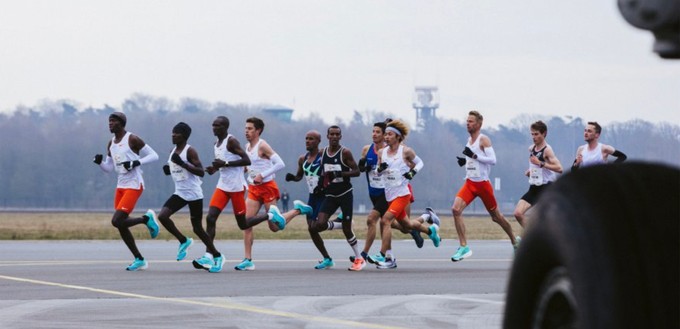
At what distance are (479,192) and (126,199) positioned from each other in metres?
5.04

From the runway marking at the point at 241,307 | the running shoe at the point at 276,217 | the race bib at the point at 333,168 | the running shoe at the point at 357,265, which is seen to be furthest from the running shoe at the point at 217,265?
the runway marking at the point at 241,307

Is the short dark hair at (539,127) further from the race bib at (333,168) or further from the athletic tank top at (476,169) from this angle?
the race bib at (333,168)

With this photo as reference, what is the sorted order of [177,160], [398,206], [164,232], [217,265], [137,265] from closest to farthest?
[217,265] < [137,265] < [177,160] < [398,206] < [164,232]

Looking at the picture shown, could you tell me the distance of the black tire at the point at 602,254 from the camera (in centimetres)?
244

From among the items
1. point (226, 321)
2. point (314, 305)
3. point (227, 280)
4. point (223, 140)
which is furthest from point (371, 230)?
point (226, 321)

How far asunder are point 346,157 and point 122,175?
290 centimetres

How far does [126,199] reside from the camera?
19.4 m

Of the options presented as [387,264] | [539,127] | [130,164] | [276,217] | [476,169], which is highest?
[539,127]

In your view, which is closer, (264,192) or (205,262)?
(205,262)

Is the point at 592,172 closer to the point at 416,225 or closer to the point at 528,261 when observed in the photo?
the point at 528,261

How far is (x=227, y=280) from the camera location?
55.2 ft

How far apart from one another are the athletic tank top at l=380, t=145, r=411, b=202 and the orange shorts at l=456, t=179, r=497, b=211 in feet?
4.70

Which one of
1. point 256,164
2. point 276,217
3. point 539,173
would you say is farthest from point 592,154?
point 256,164

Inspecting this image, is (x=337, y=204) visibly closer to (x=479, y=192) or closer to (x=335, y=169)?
(x=335, y=169)
